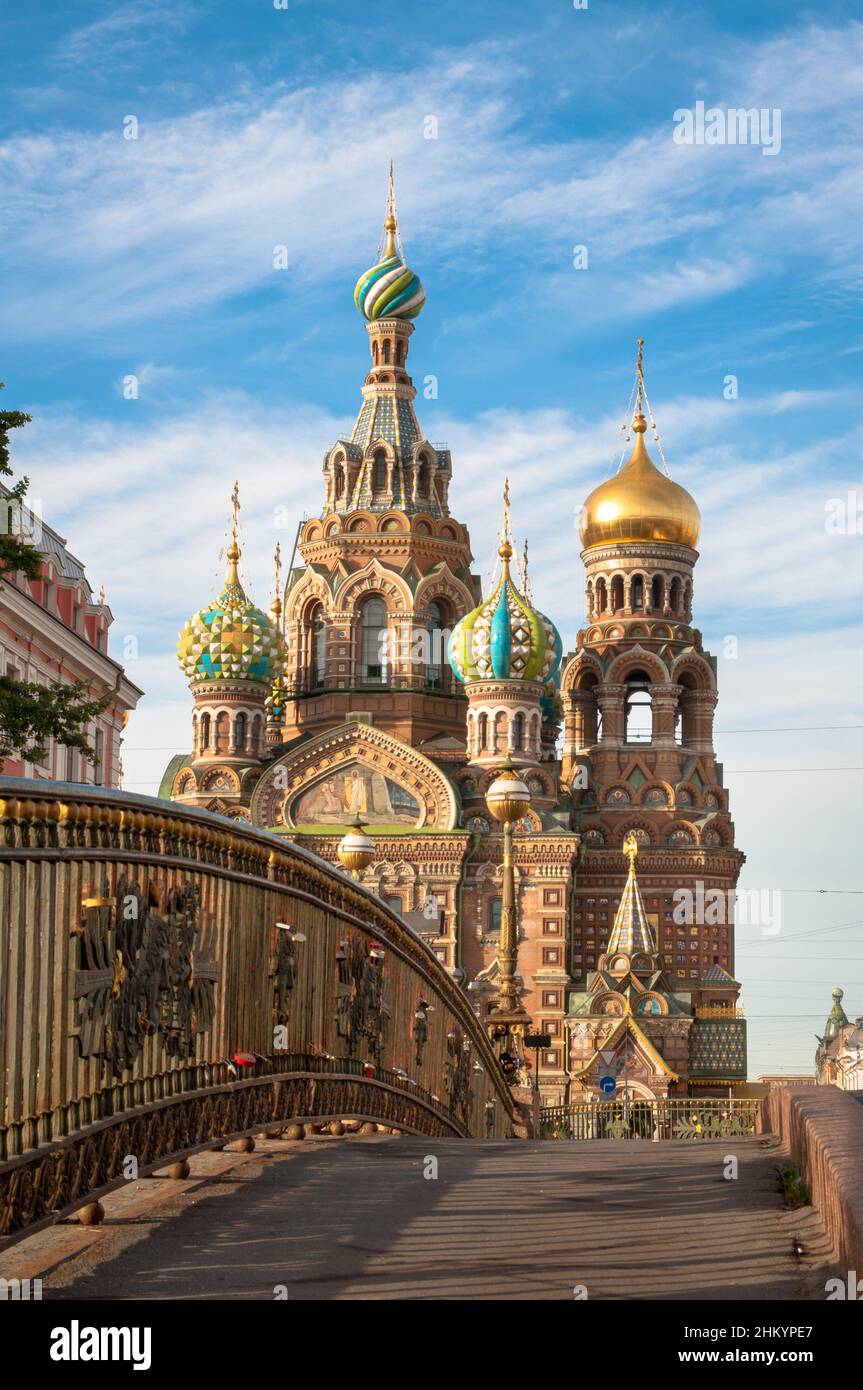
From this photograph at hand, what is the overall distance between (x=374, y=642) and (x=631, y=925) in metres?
Result: 11.5

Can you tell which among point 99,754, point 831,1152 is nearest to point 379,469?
point 99,754

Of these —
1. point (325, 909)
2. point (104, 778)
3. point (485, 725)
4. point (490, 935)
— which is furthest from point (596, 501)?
point (325, 909)

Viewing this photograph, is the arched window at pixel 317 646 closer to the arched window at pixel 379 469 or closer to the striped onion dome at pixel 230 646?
the striped onion dome at pixel 230 646

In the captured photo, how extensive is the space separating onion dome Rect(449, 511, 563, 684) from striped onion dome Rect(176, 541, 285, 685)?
16.2ft

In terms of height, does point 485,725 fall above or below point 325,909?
above

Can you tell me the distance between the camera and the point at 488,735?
5434 centimetres

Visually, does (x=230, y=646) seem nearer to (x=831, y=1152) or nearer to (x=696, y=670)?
(x=696, y=670)

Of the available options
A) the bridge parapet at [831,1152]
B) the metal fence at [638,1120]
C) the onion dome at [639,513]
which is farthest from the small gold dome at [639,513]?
the bridge parapet at [831,1152]

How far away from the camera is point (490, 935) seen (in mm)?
52375

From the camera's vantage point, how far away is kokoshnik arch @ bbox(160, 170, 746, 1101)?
52000 millimetres

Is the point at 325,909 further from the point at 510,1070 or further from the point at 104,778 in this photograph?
A: the point at 104,778

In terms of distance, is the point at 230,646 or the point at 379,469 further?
the point at 379,469

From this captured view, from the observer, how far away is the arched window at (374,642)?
58.6 meters
